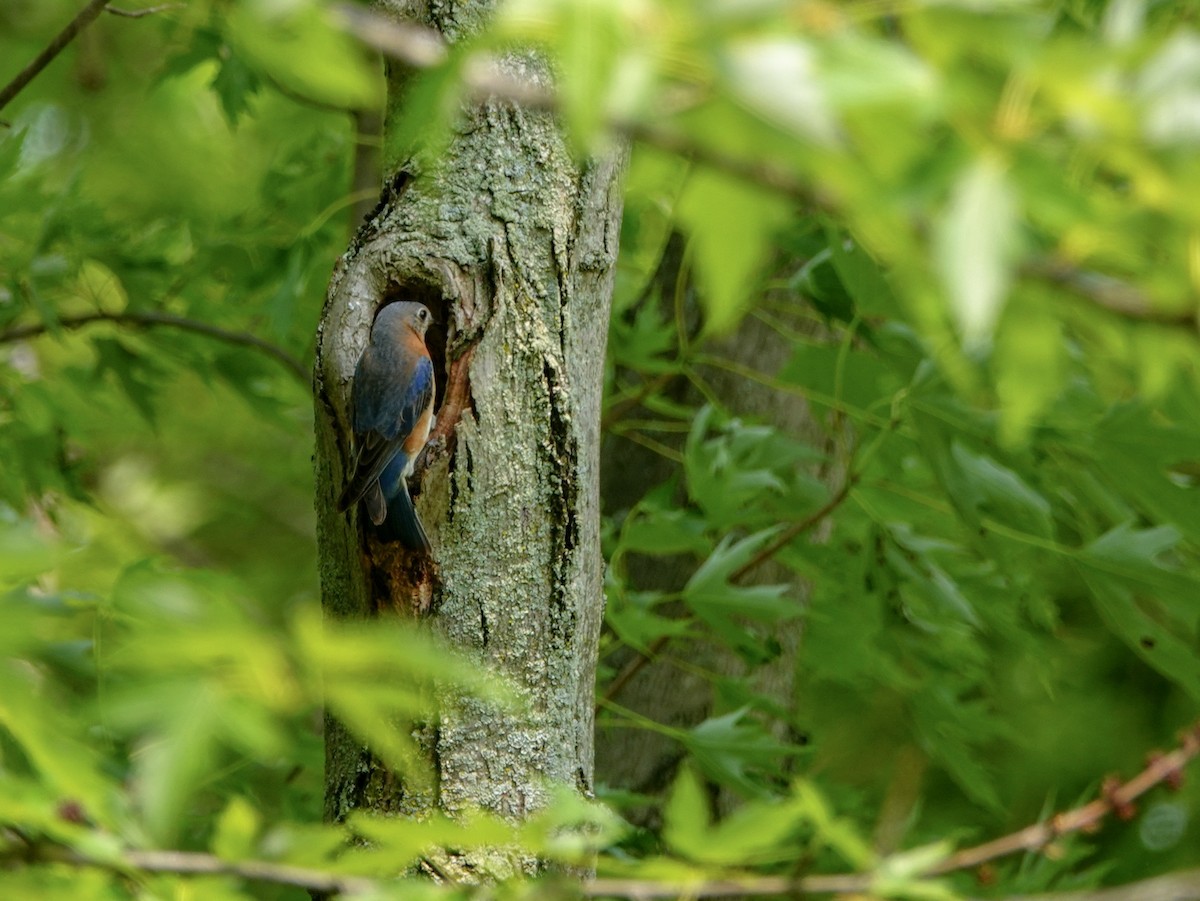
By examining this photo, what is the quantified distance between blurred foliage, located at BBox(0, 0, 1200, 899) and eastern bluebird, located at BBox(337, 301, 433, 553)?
9.2 inches

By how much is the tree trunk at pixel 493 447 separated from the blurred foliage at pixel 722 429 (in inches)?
4.4

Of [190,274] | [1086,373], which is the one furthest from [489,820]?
[190,274]

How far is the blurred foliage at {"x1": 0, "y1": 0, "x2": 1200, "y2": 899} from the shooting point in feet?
2.68

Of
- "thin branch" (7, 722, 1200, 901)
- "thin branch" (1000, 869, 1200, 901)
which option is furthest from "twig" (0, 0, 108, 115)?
"thin branch" (1000, 869, 1200, 901)

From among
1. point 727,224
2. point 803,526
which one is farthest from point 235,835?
point 803,526

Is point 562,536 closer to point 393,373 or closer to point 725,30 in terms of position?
point 393,373

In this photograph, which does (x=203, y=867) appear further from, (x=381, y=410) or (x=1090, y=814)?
(x=381, y=410)

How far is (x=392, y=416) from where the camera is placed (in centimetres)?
190

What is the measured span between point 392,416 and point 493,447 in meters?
0.19

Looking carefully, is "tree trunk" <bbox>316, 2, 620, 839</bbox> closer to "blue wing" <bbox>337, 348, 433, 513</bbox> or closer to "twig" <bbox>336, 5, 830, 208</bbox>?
"blue wing" <bbox>337, 348, 433, 513</bbox>

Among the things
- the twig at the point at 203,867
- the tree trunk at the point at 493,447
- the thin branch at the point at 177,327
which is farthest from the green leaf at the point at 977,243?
the thin branch at the point at 177,327

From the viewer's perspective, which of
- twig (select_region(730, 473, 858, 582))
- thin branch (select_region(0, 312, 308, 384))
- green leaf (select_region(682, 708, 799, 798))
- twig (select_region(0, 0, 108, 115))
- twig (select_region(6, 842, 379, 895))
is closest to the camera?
twig (select_region(6, 842, 379, 895))

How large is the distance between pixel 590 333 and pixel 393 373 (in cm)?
30

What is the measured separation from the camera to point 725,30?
30.6 inches
